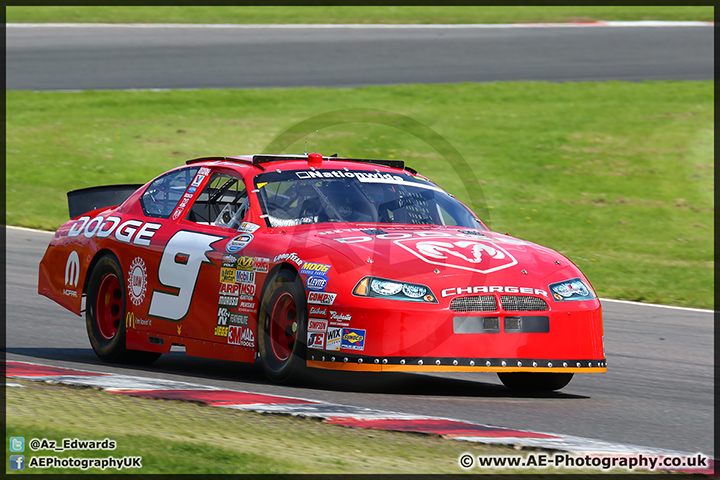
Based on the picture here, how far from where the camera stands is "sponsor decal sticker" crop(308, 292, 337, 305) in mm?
6466

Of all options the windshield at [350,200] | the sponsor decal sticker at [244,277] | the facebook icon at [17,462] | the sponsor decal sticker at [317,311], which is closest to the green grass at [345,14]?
the windshield at [350,200]

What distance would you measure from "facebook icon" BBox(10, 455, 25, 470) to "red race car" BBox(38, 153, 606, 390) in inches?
95.6

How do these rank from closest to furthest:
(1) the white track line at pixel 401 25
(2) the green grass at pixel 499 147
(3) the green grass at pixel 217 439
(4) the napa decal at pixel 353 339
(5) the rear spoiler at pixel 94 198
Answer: (3) the green grass at pixel 217 439, (4) the napa decal at pixel 353 339, (5) the rear spoiler at pixel 94 198, (2) the green grass at pixel 499 147, (1) the white track line at pixel 401 25

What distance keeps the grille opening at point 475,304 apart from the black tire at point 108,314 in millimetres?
2952

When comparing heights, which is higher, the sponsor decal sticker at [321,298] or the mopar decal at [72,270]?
the mopar decal at [72,270]

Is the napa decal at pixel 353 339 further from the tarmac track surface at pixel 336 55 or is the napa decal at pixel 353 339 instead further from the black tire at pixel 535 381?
the tarmac track surface at pixel 336 55

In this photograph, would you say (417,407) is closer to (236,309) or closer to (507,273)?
(507,273)

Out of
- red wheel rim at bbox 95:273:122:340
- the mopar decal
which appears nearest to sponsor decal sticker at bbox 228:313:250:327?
red wheel rim at bbox 95:273:122:340

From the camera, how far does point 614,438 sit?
5617 millimetres

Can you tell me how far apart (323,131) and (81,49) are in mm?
9805

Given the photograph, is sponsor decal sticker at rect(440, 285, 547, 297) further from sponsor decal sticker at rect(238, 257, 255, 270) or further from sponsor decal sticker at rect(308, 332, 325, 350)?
sponsor decal sticker at rect(238, 257, 255, 270)

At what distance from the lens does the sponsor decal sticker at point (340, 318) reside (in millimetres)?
6426

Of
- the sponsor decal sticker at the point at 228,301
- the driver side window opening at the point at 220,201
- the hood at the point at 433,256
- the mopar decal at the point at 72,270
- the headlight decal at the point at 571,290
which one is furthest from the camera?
the mopar decal at the point at 72,270

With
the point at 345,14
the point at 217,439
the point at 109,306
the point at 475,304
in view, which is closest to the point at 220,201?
the point at 109,306
